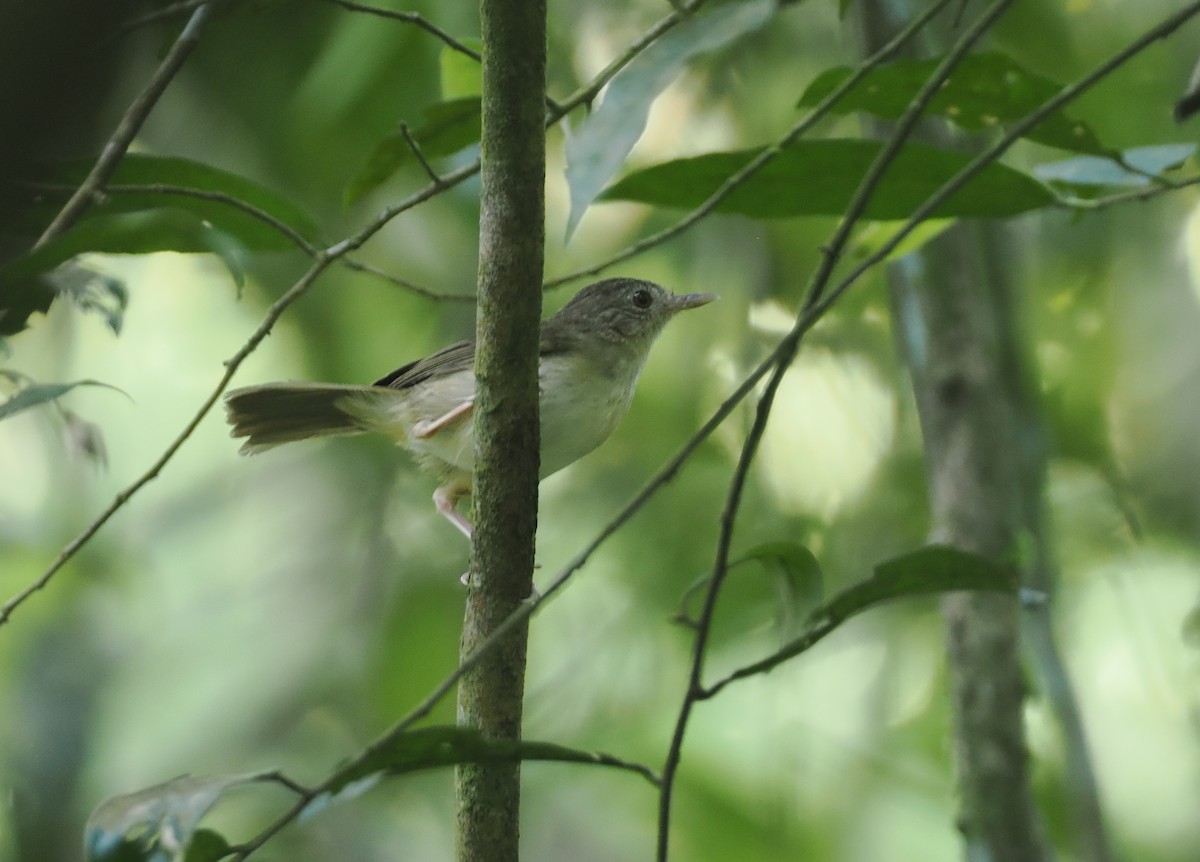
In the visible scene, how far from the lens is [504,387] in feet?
5.72

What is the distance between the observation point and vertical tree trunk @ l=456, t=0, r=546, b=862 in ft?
5.58

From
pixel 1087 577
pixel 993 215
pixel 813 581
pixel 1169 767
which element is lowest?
pixel 1169 767

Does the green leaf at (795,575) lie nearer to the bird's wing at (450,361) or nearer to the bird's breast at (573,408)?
the bird's breast at (573,408)

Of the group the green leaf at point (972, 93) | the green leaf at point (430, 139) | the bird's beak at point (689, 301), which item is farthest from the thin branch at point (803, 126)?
the bird's beak at point (689, 301)

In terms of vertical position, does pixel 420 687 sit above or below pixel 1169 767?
above

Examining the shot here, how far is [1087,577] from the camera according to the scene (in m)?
4.32

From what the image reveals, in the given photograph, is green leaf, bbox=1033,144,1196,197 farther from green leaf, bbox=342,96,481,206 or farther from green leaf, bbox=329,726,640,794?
green leaf, bbox=329,726,640,794

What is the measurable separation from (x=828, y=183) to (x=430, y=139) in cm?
75

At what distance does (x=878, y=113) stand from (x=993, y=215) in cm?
27

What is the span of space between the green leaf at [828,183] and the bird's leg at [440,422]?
1468 millimetres

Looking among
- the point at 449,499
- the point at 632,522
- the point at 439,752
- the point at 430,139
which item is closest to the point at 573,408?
the point at 449,499

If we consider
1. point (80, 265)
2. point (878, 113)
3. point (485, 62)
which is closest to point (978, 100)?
point (878, 113)

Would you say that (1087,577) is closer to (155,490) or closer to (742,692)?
(742,692)

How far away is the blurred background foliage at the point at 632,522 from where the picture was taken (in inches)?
170
